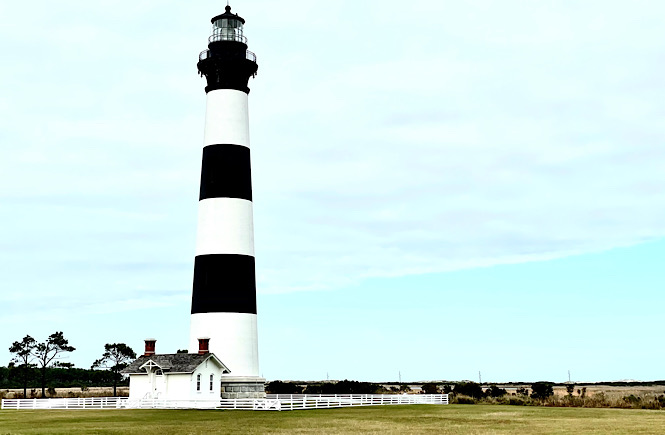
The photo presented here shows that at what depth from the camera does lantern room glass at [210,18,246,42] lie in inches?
1874

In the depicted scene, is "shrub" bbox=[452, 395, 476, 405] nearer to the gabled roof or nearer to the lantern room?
the gabled roof

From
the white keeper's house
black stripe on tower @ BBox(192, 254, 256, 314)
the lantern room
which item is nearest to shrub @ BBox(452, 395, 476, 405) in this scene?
black stripe on tower @ BBox(192, 254, 256, 314)

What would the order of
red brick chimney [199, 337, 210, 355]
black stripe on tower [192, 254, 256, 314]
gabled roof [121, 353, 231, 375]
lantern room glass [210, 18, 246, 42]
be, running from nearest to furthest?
gabled roof [121, 353, 231, 375]
red brick chimney [199, 337, 210, 355]
black stripe on tower [192, 254, 256, 314]
lantern room glass [210, 18, 246, 42]

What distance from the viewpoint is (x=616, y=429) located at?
2625cm

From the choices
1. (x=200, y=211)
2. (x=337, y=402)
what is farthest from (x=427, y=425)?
(x=200, y=211)

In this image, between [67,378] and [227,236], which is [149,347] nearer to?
[227,236]

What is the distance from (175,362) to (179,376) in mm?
1024

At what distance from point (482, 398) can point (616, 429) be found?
28.1m

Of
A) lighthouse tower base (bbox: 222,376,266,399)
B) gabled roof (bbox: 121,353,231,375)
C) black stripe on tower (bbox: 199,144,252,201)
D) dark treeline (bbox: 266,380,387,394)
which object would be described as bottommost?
dark treeline (bbox: 266,380,387,394)

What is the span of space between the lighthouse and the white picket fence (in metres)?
2.85

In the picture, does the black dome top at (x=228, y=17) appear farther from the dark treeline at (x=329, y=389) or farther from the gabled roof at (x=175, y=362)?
the dark treeline at (x=329, y=389)

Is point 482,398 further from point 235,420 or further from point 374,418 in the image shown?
point 235,420

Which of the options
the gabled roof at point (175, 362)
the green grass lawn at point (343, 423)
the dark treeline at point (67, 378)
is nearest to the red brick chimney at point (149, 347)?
the gabled roof at point (175, 362)

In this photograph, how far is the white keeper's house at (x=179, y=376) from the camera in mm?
42281
